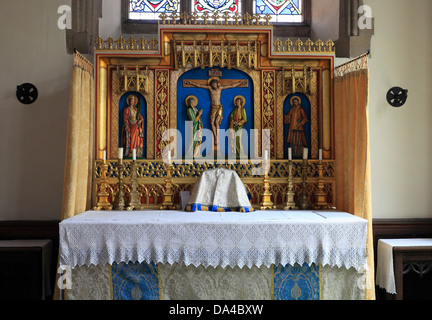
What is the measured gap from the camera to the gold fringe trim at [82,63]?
4304 millimetres

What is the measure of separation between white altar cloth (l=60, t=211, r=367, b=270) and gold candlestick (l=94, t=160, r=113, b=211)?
90 centimetres

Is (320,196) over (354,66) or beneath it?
beneath

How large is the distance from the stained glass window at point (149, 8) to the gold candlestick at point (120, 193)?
268 cm

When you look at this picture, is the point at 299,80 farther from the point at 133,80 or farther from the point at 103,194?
the point at 103,194

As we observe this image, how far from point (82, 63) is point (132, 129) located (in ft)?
Result: 3.38

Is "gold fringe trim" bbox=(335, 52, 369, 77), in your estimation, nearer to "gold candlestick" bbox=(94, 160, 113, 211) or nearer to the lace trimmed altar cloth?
the lace trimmed altar cloth

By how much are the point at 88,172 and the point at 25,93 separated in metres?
1.47

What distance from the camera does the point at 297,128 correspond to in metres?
5.02

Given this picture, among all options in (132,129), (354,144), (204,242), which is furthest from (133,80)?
(354,144)

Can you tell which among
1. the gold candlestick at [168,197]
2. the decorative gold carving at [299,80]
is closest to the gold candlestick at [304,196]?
the decorative gold carving at [299,80]

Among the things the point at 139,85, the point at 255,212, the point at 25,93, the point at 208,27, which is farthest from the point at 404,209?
the point at 25,93

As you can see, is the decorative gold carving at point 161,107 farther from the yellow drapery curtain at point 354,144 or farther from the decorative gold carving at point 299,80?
the yellow drapery curtain at point 354,144

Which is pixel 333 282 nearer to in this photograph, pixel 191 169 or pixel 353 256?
pixel 353 256

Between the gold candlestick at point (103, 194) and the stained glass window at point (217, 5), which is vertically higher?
the stained glass window at point (217, 5)
